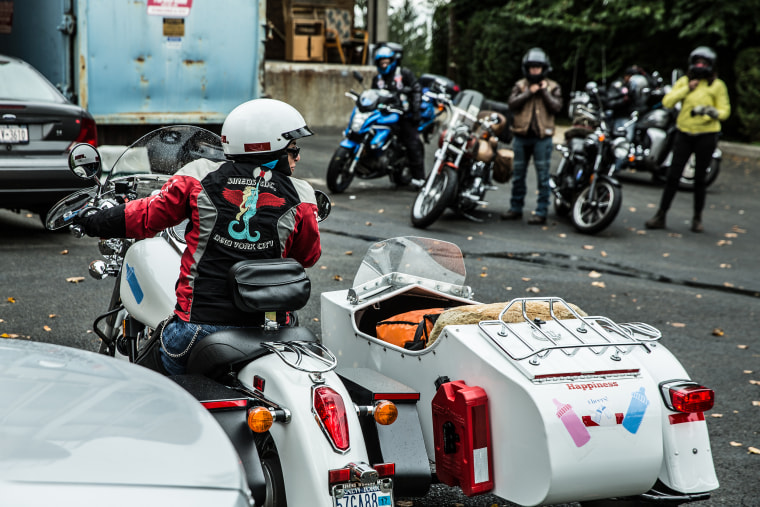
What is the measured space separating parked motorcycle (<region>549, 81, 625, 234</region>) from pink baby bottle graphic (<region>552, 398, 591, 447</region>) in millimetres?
7502

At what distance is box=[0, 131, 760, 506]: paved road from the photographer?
17.6ft

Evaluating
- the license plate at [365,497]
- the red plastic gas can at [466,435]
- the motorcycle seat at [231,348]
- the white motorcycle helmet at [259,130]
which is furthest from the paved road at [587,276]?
the white motorcycle helmet at [259,130]

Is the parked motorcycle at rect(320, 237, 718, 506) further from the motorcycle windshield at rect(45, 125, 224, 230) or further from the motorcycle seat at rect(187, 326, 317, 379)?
the motorcycle windshield at rect(45, 125, 224, 230)

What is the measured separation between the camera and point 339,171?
11.5 meters

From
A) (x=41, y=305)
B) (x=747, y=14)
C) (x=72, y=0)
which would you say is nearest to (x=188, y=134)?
(x=41, y=305)

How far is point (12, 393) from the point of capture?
2.34 m

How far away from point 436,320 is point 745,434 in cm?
212

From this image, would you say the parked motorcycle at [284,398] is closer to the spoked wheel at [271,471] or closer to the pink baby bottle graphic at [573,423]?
the spoked wheel at [271,471]

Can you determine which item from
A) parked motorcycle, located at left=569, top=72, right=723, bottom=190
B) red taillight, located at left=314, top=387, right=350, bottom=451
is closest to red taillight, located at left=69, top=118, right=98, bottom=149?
red taillight, located at left=314, top=387, right=350, bottom=451

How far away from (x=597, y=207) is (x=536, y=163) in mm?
884

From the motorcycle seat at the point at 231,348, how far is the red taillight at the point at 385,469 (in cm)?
46

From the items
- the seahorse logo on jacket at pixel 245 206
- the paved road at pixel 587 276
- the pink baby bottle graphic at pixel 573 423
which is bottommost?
the paved road at pixel 587 276

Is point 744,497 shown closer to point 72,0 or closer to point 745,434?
point 745,434

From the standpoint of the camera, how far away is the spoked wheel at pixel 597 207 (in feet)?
32.8
